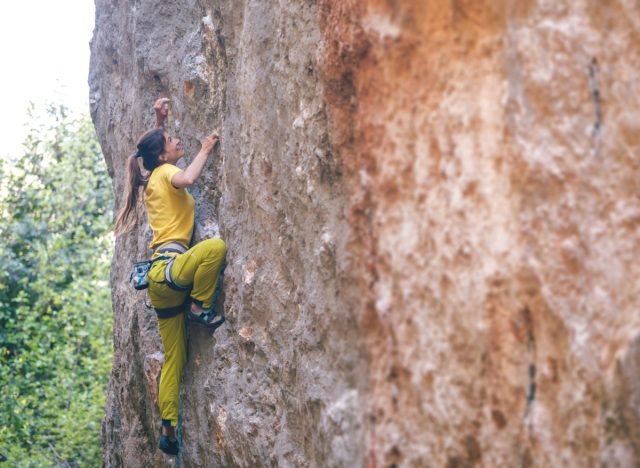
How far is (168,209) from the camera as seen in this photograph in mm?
6117

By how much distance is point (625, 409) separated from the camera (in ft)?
8.09

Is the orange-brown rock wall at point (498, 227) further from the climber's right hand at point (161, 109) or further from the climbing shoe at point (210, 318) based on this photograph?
the climber's right hand at point (161, 109)

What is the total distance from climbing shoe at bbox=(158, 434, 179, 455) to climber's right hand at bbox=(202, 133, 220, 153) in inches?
84.8

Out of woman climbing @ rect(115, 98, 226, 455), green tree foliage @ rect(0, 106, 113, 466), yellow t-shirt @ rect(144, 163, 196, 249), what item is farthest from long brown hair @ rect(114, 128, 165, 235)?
green tree foliage @ rect(0, 106, 113, 466)

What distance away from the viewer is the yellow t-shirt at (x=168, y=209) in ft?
19.9

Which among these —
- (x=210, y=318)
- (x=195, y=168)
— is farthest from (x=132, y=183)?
(x=210, y=318)

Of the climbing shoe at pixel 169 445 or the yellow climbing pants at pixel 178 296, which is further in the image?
the climbing shoe at pixel 169 445

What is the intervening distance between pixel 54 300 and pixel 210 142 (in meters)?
8.29

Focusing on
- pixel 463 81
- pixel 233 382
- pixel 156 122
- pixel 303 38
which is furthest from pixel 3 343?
pixel 463 81

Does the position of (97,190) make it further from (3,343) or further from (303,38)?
(303,38)

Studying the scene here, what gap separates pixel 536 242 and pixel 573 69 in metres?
0.57

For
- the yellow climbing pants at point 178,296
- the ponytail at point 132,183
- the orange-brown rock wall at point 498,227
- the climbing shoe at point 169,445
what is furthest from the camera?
the ponytail at point 132,183

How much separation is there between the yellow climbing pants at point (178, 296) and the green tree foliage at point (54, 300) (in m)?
6.24

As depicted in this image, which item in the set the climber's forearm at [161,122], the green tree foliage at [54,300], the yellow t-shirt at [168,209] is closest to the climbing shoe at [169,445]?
the yellow t-shirt at [168,209]
